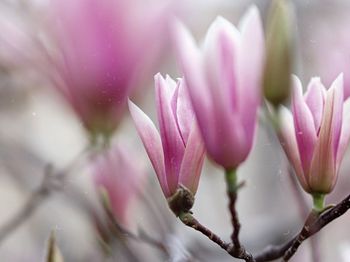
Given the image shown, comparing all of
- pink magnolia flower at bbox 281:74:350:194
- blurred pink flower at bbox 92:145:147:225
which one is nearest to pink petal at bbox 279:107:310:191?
pink magnolia flower at bbox 281:74:350:194

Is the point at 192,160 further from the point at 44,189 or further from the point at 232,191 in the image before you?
the point at 44,189

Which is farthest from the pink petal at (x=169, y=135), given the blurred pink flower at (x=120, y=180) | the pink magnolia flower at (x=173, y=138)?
the blurred pink flower at (x=120, y=180)

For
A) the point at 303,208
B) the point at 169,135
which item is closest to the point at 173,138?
the point at 169,135

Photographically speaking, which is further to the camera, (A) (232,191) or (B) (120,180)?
(B) (120,180)

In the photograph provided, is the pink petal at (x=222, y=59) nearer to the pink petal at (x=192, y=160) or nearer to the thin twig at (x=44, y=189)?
the pink petal at (x=192, y=160)

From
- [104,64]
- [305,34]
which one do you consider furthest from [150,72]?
[305,34]

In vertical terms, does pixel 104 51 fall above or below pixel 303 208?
above
